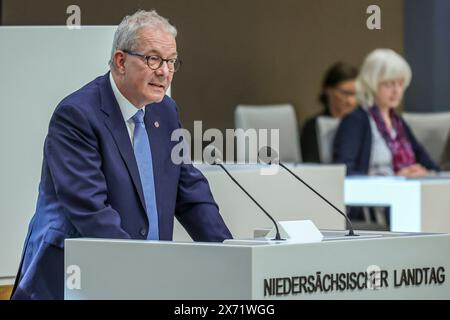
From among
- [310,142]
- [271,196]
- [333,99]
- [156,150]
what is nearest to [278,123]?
[310,142]

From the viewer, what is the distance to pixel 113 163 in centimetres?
337

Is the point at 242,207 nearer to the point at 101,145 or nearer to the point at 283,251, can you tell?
the point at 101,145

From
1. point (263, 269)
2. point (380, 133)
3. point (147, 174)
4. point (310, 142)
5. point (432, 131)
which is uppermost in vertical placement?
point (147, 174)

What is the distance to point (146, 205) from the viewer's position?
11.3ft

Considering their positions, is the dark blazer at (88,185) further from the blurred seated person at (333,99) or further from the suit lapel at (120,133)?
the blurred seated person at (333,99)

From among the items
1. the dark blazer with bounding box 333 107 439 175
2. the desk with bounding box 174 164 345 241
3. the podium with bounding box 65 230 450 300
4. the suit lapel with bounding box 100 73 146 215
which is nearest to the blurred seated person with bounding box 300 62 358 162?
the dark blazer with bounding box 333 107 439 175

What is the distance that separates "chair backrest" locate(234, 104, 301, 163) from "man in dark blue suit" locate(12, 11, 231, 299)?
468 cm

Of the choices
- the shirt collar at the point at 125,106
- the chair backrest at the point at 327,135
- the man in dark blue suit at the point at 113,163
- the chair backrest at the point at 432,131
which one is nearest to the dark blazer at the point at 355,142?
the chair backrest at the point at 327,135

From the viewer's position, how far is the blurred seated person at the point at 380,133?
729 centimetres

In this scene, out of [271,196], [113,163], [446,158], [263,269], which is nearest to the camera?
[263,269]

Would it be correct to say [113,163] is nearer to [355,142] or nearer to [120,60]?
[120,60]

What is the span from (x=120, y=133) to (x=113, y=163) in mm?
104

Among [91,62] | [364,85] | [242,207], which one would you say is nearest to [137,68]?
[91,62]
